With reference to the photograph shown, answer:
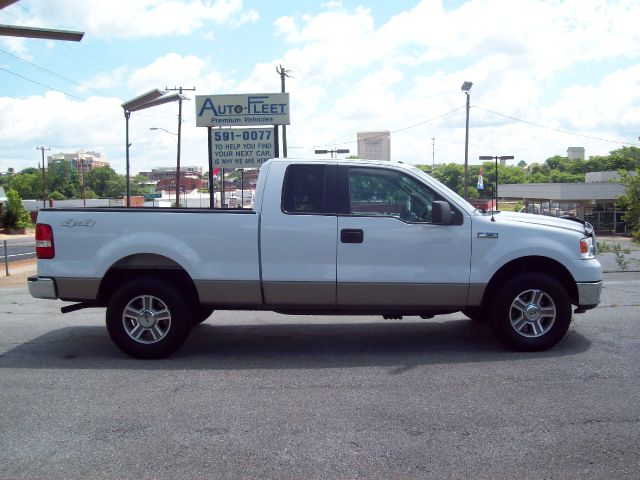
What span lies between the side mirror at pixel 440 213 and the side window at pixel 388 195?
0.15m

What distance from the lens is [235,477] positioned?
3754 mm

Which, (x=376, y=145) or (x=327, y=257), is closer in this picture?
(x=327, y=257)

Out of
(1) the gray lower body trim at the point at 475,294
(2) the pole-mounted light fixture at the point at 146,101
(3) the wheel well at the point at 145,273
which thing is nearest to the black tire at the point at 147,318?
(3) the wheel well at the point at 145,273

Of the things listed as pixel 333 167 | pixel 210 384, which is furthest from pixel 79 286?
pixel 333 167

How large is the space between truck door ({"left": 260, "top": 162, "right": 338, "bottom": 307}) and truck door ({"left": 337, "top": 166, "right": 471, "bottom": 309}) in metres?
0.11

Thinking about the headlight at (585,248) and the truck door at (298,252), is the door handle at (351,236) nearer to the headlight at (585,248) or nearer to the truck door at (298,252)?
the truck door at (298,252)

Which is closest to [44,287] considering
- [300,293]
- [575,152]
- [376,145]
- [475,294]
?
[300,293]

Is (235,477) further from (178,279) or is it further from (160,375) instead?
(178,279)

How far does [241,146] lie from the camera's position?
783 inches

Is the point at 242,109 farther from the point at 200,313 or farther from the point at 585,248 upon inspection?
the point at 585,248

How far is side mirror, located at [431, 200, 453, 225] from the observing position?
20.2ft

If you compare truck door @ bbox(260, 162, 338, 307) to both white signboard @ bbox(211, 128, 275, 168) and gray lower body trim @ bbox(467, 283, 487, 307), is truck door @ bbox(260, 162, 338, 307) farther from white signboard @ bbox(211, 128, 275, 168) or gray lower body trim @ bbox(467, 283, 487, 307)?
white signboard @ bbox(211, 128, 275, 168)

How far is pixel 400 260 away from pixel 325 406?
1908 mm

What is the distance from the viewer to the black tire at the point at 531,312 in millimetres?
6328
